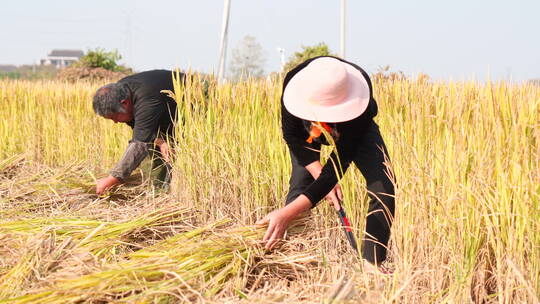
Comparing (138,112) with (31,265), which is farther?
(138,112)

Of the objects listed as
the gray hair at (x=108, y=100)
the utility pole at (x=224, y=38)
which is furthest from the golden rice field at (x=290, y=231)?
the utility pole at (x=224, y=38)

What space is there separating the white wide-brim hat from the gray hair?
5.52 ft

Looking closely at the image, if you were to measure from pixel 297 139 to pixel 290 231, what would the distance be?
0.46 m

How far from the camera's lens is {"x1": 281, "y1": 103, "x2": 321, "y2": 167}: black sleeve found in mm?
2182

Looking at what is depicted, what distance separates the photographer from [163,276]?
1926 mm

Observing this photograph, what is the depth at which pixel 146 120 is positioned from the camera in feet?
11.3

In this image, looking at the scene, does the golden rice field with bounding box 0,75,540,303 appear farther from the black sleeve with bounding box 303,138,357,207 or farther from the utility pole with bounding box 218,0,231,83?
the utility pole with bounding box 218,0,231,83

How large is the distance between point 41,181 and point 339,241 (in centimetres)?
222

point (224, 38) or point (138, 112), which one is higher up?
point (224, 38)

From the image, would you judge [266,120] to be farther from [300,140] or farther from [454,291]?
[454,291]

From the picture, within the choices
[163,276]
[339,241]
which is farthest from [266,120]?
[163,276]

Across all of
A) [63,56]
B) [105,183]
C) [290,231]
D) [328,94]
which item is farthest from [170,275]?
[63,56]

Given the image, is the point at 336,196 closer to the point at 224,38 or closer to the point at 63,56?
the point at 224,38

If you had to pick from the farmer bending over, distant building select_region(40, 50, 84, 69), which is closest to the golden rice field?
the farmer bending over
